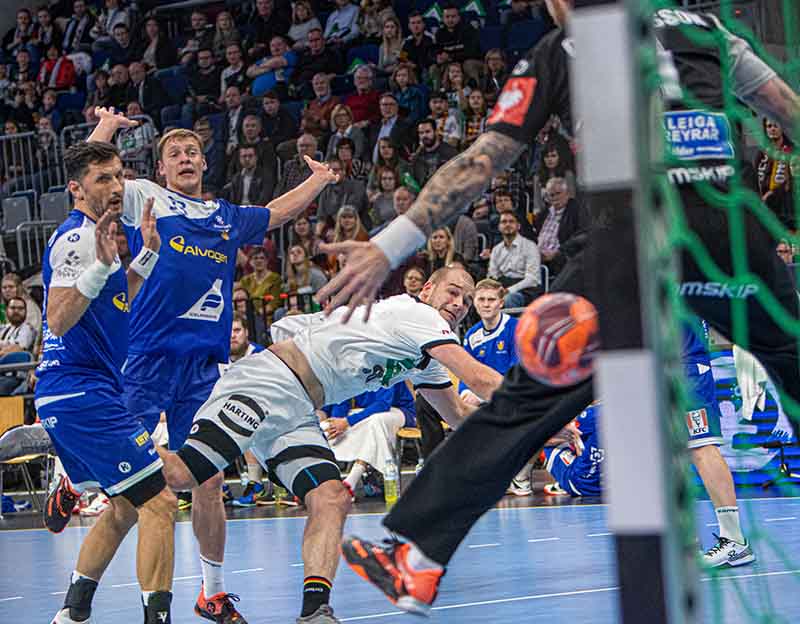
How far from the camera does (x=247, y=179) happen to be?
15391mm

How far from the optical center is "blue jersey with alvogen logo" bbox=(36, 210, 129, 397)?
16.9 ft

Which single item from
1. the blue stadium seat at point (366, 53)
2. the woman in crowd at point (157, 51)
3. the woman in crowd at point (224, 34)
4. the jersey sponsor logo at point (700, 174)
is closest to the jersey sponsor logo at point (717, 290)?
the jersey sponsor logo at point (700, 174)

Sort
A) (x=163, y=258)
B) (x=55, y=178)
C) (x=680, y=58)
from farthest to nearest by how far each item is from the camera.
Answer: (x=55, y=178) < (x=163, y=258) < (x=680, y=58)

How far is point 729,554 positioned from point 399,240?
11.9 feet

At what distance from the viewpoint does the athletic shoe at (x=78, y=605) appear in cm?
518

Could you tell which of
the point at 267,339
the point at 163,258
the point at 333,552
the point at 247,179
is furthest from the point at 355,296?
the point at 247,179

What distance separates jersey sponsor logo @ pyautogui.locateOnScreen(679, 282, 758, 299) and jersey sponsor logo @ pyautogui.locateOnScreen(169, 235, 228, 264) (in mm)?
2944

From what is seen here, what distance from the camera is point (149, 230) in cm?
582

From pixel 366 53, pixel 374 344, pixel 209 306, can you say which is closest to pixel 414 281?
pixel 209 306

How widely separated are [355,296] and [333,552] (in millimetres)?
2211

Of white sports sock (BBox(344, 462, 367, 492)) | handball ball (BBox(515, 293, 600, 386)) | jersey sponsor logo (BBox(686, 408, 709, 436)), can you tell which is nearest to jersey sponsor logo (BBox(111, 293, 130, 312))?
handball ball (BBox(515, 293, 600, 386))

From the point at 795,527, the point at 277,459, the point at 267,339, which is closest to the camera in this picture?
the point at 277,459

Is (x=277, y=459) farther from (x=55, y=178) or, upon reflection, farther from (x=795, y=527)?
(x=55, y=178)

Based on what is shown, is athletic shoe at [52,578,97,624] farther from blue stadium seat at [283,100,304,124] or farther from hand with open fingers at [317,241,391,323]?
blue stadium seat at [283,100,304,124]
